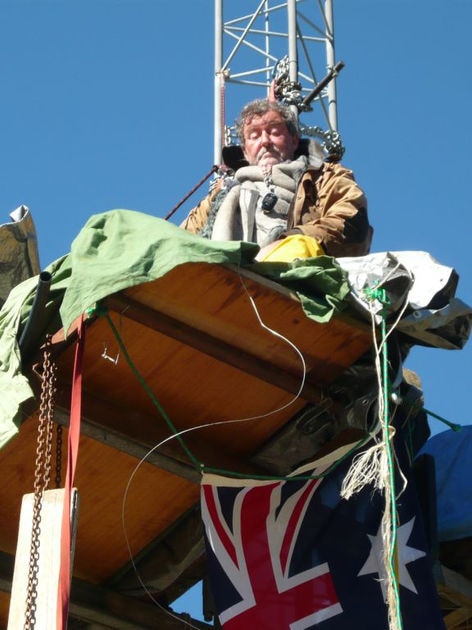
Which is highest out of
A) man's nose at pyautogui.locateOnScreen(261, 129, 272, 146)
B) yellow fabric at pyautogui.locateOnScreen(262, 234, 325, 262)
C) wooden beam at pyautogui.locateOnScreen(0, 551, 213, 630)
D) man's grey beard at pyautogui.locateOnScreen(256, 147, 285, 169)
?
man's nose at pyautogui.locateOnScreen(261, 129, 272, 146)

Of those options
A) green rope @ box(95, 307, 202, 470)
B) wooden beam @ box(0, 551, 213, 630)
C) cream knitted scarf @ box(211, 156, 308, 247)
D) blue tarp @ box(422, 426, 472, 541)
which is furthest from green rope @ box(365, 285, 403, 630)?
wooden beam @ box(0, 551, 213, 630)

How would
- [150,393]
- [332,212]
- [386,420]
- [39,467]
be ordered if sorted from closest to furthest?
[39,467]
[386,420]
[150,393]
[332,212]

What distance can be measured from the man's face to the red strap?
2.76m

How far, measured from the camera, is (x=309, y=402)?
8.69m

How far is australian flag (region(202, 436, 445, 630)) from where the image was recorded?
8367 mm

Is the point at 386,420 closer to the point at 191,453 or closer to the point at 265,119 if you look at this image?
the point at 191,453

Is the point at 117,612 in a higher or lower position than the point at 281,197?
lower

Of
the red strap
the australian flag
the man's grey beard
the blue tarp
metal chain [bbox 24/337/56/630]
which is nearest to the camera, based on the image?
the red strap

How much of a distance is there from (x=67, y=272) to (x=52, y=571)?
1.60m

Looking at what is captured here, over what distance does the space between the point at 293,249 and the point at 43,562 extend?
2.34 meters

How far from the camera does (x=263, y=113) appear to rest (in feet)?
34.0

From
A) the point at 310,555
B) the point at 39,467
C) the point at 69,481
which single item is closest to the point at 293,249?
the point at 310,555

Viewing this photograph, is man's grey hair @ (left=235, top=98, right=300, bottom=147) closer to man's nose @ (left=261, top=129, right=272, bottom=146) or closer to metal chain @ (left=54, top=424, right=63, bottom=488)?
man's nose @ (left=261, top=129, right=272, bottom=146)

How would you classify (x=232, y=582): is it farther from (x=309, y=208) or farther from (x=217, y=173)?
(x=217, y=173)
